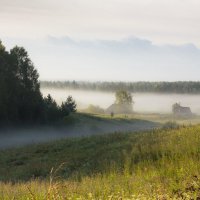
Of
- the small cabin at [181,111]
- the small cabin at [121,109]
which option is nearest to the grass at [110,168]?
the small cabin at [181,111]

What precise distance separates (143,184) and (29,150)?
798 inches

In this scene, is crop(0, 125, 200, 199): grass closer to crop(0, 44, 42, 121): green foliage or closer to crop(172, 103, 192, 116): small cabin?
crop(0, 44, 42, 121): green foliage

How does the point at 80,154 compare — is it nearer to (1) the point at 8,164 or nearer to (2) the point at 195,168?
(1) the point at 8,164

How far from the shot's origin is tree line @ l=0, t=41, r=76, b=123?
192 feet

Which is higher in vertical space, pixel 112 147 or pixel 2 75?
pixel 2 75

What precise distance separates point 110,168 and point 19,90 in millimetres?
45940

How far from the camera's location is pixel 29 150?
97.0 ft

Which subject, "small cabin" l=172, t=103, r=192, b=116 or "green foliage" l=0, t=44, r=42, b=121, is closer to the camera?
"green foliage" l=0, t=44, r=42, b=121

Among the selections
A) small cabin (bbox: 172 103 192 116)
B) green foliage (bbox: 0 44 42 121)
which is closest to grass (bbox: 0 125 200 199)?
green foliage (bbox: 0 44 42 121)

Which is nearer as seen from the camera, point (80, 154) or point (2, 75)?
point (80, 154)

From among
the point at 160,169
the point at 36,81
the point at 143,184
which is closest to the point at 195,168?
Answer: the point at 160,169

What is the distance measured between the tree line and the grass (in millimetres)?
29265

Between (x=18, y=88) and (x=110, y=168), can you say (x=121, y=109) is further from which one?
(x=110, y=168)

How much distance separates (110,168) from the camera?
15961mm
